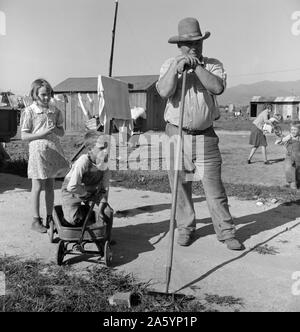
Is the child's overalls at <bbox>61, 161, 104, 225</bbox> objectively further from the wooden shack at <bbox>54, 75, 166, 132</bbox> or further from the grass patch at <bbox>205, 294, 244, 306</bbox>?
the wooden shack at <bbox>54, 75, 166, 132</bbox>

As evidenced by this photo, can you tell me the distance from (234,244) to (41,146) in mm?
2204

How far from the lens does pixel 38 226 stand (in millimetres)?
4789

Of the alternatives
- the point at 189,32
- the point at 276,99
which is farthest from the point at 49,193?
the point at 276,99

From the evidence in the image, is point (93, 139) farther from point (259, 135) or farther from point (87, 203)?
point (259, 135)

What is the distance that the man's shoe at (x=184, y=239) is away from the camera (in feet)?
14.4

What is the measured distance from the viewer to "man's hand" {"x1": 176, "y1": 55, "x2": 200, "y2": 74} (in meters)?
3.76

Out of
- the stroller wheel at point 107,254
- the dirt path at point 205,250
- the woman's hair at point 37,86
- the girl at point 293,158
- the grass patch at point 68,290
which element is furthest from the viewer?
the girl at point 293,158

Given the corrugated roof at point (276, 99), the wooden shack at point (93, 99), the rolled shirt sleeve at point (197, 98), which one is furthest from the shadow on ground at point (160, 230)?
the corrugated roof at point (276, 99)

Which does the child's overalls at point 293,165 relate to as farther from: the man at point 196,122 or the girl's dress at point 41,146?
the girl's dress at point 41,146

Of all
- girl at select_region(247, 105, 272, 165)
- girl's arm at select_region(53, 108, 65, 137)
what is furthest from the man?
girl at select_region(247, 105, 272, 165)

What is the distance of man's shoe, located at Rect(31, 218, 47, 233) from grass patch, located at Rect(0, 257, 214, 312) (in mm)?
863

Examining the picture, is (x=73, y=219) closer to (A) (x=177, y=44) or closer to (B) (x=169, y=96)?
(B) (x=169, y=96)
